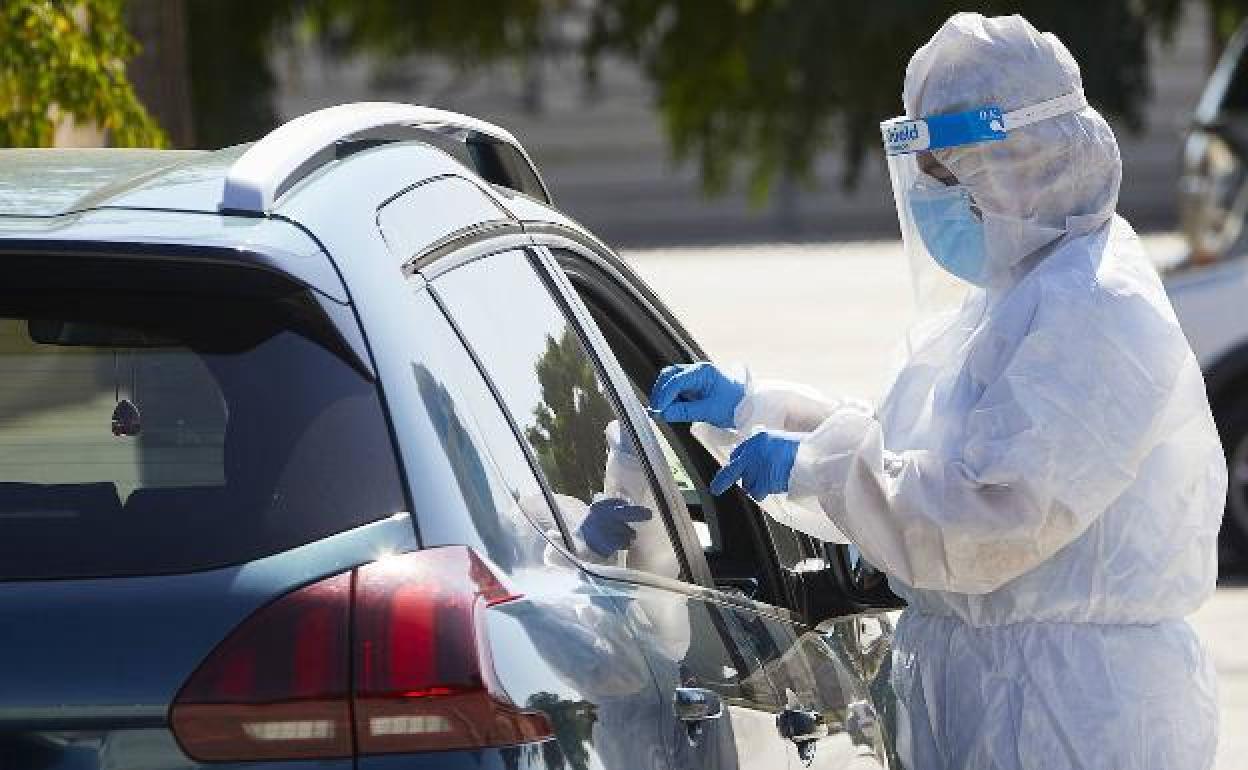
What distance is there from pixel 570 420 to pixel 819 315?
1930 cm

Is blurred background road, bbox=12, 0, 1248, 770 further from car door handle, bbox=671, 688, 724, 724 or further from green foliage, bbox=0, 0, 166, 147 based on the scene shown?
car door handle, bbox=671, 688, 724, 724

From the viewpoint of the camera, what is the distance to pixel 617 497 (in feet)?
10.2

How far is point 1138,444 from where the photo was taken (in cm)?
333

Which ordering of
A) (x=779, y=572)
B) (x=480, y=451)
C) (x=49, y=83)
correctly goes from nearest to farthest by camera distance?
1. (x=480, y=451)
2. (x=779, y=572)
3. (x=49, y=83)

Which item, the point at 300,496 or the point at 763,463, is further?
the point at 763,463

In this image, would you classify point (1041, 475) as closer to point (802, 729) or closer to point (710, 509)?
point (802, 729)

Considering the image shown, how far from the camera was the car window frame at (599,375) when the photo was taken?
275 centimetres

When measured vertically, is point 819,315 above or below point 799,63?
below

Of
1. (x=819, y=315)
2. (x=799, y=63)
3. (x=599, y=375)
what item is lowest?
(x=819, y=315)

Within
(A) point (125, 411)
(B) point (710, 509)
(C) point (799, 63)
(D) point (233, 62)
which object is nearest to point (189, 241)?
(A) point (125, 411)

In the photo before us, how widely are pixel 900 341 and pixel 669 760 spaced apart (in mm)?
1145

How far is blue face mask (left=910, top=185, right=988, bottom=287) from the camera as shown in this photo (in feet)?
11.8

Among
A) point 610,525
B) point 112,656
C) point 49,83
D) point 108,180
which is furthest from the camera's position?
point 49,83

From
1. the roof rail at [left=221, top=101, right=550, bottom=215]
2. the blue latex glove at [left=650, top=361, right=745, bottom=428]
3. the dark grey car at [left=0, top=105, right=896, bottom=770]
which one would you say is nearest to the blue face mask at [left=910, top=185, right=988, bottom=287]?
the blue latex glove at [left=650, top=361, right=745, bottom=428]
